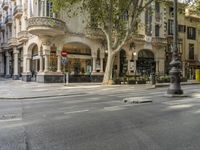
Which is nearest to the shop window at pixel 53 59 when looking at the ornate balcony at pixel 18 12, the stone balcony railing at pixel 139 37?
the ornate balcony at pixel 18 12

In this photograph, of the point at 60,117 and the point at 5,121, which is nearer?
the point at 5,121

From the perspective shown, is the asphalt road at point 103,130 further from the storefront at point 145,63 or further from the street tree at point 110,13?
the storefront at point 145,63

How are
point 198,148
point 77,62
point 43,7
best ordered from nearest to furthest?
point 198,148
point 43,7
point 77,62

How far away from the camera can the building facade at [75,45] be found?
31844mm

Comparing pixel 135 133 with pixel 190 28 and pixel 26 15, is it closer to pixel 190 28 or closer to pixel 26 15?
pixel 26 15

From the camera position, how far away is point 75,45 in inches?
1378

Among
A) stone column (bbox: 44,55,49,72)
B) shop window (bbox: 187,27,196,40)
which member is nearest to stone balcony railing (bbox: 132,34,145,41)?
shop window (bbox: 187,27,196,40)

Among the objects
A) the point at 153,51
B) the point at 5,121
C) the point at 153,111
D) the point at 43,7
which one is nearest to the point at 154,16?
the point at 153,51

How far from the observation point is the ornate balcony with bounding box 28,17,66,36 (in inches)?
1182

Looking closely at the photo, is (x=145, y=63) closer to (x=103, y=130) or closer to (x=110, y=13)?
(x=110, y=13)

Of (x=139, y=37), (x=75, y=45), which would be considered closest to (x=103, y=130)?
(x=75, y=45)

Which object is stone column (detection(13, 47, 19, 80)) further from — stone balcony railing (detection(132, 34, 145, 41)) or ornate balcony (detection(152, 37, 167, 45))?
ornate balcony (detection(152, 37, 167, 45))

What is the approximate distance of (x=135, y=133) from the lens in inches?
269

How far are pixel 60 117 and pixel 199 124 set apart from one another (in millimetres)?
3938
